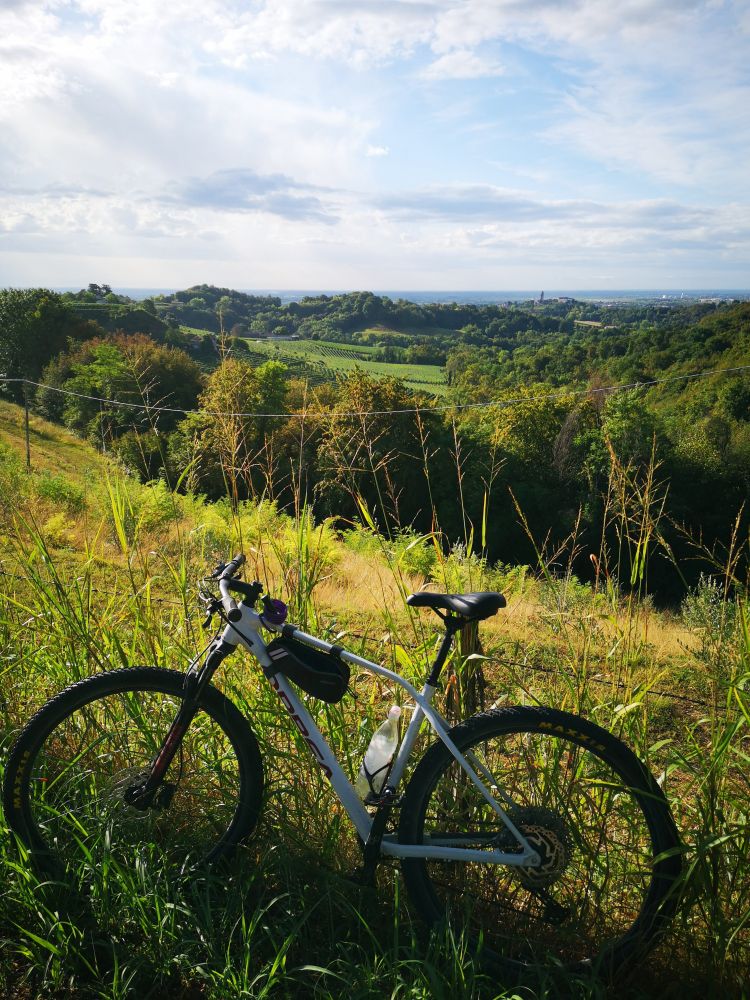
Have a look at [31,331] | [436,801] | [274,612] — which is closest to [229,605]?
[274,612]

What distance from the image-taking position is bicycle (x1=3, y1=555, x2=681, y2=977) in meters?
1.57

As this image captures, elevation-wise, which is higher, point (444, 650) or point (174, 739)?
point (444, 650)

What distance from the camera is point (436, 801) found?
179cm

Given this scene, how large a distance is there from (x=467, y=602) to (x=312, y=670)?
42cm

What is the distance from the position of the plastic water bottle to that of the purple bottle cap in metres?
0.36

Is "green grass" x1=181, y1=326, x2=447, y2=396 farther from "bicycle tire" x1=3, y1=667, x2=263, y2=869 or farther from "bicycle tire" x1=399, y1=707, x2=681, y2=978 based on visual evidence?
"bicycle tire" x1=399, y1=707, x2=681, y2=978

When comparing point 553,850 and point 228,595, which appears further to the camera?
point 228,595

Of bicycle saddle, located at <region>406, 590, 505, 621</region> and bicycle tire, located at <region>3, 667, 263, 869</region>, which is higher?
bicycle saddle, located at <region>406, 590, 505, 621</region>

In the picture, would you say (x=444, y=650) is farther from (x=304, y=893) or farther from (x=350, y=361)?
(x=350, y=361)

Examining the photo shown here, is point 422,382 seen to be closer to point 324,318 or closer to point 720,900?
point 324,318

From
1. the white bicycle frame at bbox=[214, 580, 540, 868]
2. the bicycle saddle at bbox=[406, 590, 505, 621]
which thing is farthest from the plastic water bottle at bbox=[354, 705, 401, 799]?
the bicycle saddle at bbox=[406, 590, 505, 621]

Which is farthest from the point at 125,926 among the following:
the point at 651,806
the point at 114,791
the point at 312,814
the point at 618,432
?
the point at 618,432

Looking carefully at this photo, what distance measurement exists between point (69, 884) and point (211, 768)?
42 cm

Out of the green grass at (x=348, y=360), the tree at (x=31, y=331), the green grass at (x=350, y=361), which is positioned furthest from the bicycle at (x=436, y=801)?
the tree at (x=31, y=331)
